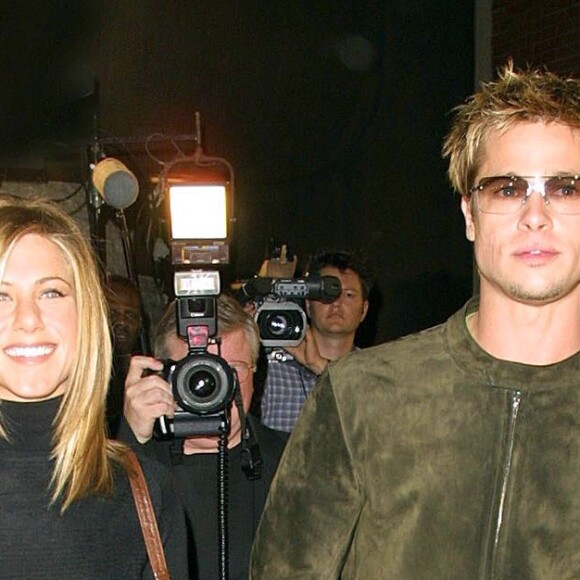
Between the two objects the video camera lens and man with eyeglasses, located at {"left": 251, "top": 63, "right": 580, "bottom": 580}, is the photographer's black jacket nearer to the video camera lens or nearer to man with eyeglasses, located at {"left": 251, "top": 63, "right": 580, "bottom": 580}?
the video camera lens

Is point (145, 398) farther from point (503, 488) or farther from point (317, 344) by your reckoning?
point (317, 344)

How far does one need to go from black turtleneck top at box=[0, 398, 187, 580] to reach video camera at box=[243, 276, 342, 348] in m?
1.11

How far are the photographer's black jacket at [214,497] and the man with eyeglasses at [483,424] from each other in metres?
0.59

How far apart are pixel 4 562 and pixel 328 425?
0.54m

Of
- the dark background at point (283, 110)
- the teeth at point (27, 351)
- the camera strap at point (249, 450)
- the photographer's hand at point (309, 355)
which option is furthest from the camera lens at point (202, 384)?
the dark background at point (283, 110)

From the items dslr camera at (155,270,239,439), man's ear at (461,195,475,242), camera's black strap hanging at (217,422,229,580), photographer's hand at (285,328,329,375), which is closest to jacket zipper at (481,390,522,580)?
man's ear at (461,195,475,242)

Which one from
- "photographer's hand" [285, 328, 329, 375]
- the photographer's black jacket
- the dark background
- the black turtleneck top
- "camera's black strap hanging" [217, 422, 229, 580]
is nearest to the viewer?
the black turtleneck top

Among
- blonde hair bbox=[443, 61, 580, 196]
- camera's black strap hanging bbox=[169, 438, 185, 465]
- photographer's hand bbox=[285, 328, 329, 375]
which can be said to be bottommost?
camera's black strap hanging bbox=[169, 438, 185, 465]

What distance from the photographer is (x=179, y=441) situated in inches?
95.3

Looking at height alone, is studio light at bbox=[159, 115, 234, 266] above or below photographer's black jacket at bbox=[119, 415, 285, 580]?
above

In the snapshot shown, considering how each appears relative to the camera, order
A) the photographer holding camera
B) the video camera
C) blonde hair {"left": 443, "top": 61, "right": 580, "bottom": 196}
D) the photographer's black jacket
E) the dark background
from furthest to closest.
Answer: the dark background < the photographer holding camera < the video camera < the photographer's black jacket < blonde hair {"left": 443, "top": 61, "right": 580, "bottom": 196}

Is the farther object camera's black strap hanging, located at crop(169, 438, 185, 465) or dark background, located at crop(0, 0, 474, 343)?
dark background, located at crop(0, 0, 474, 343)

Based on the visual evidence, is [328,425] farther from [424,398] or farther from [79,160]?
[79,160]

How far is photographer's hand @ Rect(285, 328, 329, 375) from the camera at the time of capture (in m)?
3.56
